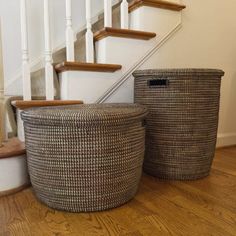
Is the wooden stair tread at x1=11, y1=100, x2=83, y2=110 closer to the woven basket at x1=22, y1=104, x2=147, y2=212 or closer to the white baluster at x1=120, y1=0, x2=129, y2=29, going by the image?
the woven basket at x1=22, y1=104, x2=147, y2=212

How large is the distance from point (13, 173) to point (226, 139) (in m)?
1.46

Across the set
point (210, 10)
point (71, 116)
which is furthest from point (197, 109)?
point (210, 10)

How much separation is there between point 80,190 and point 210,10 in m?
1.47

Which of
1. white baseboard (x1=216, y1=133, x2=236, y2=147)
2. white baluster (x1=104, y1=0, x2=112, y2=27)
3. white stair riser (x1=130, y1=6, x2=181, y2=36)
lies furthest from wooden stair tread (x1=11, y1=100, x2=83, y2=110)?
white baseboard (x1=216, y1=133, x2=236, y2=147)

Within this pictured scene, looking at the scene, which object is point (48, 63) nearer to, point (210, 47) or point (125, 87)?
point (125, 87)

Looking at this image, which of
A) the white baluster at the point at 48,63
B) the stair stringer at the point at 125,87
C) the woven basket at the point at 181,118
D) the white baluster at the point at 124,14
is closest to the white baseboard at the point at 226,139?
the woven basket at the point at 181,118

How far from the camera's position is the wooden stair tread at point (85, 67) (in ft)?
4.43

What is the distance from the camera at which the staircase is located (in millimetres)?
1358

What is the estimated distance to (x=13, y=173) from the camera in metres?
1.18

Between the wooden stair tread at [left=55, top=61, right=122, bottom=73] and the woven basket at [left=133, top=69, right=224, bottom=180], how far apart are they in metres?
0.19

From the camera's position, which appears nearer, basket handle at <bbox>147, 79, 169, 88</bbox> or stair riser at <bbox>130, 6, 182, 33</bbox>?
basket handle at <bbox>147, 79, 169, 88</bbox>

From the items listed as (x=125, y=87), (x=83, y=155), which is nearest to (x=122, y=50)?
(x=125, y=87)

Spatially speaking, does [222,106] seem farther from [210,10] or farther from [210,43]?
[210,10]

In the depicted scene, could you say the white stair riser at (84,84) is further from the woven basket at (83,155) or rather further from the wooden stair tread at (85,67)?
the woven basket at (83,155)
